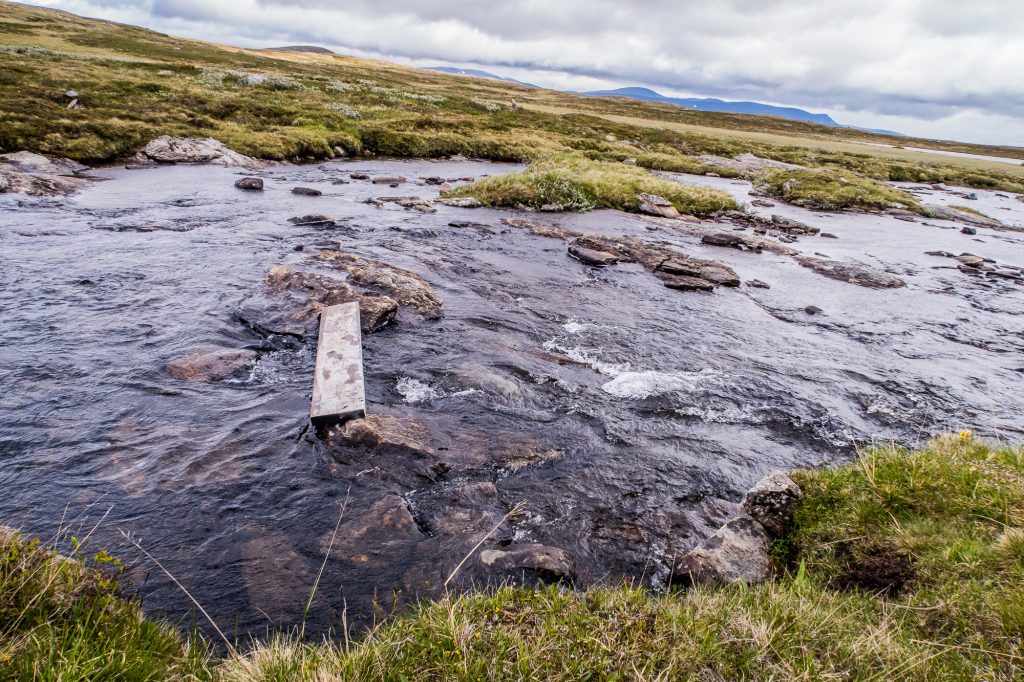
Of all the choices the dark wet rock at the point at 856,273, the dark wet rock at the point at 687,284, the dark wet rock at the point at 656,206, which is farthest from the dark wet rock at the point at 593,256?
the dark wet rock at the point at 656,206

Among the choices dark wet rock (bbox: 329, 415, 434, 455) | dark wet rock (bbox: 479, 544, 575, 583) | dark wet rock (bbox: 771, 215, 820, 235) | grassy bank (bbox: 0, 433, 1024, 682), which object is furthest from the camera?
dark wet rock (bbox: 771, 215, 820, 235)

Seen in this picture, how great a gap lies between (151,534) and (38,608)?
7.99 feet

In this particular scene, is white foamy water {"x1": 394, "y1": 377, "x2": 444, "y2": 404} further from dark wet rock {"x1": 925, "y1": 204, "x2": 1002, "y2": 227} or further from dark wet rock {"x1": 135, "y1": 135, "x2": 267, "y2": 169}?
dark wet rock {"x1": 925, "y1": 204, "x2": 1002, "y2": 227}

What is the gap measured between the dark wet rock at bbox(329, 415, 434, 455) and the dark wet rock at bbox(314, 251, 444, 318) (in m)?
5.08

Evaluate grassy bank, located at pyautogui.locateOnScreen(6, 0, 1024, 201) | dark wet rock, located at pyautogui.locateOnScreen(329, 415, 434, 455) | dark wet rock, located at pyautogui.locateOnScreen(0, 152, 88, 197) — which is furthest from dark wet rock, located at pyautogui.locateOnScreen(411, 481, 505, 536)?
grassy bank, located at pyautogui.locateOnScreen(6, 0, 1024, 201)

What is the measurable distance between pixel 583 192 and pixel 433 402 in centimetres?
2264

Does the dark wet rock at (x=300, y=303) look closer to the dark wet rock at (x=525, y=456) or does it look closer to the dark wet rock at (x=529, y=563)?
the dark wet rock at (x=525, y=456)

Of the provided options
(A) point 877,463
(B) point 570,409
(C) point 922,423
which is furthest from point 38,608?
(C) point 922,423

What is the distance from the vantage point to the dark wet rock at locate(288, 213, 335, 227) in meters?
20.2

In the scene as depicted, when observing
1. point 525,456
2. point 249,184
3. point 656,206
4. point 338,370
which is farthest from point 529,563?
point 656,206

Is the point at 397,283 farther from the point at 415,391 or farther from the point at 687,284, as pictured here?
the point at 687,284

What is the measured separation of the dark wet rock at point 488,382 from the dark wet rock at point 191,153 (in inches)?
1179

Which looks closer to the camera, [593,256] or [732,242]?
[593,256]

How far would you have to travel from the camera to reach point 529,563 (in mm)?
5625
